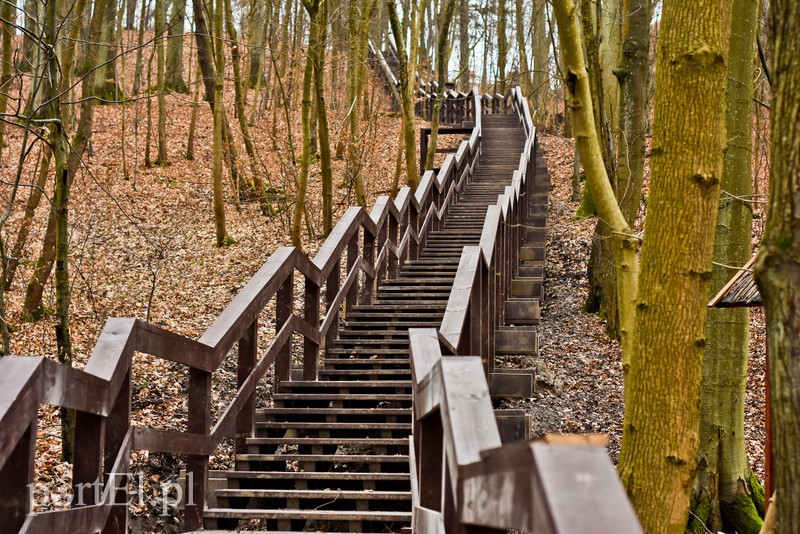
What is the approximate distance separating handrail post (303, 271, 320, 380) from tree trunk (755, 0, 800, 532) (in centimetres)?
503

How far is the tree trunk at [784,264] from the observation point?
2215 millimetres

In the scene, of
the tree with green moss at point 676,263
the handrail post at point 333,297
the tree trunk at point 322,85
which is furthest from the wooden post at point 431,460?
the tree trunk at point 322,85

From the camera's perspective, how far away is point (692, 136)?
168 inches

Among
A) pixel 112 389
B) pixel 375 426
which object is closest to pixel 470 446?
pixel 112 389

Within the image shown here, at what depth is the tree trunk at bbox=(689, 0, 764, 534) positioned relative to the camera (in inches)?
275

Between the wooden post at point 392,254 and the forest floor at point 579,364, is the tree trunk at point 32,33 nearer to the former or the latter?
the wooden post at point 392,254

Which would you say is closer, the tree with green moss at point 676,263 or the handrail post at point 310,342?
the tree with green moss at point 676,263

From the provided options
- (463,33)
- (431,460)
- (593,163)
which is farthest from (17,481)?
(463,33)

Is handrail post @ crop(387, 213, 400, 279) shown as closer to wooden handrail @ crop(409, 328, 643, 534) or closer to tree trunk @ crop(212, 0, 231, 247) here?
tree trunk @ crop(212, 0, 231, 247)

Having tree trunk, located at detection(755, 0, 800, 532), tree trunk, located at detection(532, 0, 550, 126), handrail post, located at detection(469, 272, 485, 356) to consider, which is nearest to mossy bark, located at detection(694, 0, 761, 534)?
handrail post, located at detection(469, 272, 485, 356)

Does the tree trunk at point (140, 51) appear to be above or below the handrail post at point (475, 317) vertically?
above

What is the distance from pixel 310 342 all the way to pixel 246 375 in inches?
56.0

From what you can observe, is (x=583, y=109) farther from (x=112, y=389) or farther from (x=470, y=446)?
(x=470, y=446)

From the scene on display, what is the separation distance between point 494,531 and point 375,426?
3904 millimetres
